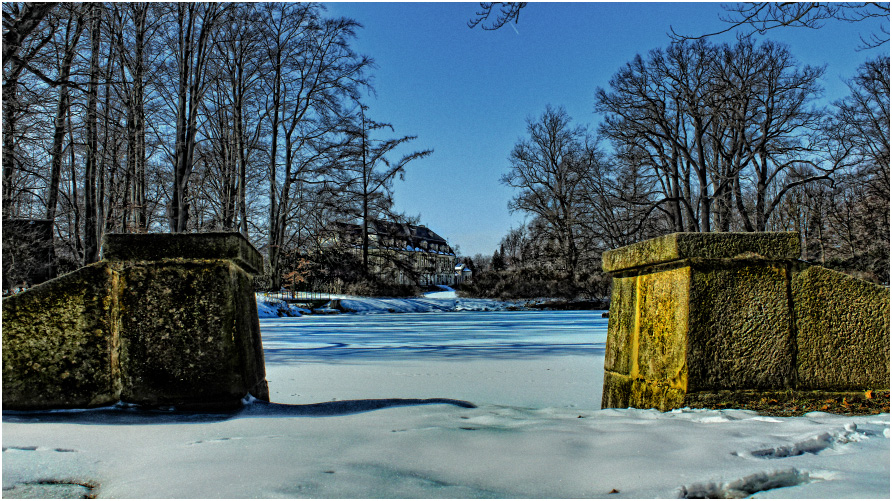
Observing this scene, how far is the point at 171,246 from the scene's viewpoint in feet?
7.50

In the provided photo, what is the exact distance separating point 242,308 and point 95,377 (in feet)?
2.13

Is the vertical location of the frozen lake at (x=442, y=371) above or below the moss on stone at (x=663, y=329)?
below

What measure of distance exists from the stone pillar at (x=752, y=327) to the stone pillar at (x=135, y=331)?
77.9 inches

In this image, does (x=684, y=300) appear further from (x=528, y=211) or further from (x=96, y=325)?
(x=528, y=211)

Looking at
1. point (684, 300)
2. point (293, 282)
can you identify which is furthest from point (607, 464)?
point (293, 282)

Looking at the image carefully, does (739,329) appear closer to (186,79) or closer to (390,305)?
(186,79)

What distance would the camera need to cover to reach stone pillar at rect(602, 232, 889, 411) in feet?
7.30

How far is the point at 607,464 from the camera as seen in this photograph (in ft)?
5.18

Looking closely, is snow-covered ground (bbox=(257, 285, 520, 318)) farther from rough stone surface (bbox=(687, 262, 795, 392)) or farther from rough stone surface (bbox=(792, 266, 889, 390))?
rough stone surface (bbox=(792, 266, 889, 390))

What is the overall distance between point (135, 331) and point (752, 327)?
2681 mm

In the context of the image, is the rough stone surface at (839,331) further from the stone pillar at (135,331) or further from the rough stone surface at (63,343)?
the rough stone surface at (63,343)

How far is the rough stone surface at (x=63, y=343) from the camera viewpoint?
2166 mm

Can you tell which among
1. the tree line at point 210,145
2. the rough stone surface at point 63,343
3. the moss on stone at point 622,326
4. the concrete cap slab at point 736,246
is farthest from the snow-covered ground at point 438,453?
the tree line at point 210,145

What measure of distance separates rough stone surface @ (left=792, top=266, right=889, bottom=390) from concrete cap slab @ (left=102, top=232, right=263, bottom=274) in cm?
253
